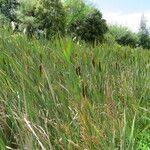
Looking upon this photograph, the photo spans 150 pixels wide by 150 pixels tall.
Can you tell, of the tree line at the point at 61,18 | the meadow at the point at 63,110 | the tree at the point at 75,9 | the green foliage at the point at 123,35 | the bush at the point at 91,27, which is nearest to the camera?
the meadow at the point at 63,110

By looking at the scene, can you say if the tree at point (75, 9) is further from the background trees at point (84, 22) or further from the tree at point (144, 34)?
the tree at point (144, 34)

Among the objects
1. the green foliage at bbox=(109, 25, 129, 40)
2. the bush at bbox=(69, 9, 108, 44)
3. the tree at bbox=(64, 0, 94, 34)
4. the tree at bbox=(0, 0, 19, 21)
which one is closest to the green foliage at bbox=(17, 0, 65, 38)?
the tree at bbox=(0, 0, 19, 21)

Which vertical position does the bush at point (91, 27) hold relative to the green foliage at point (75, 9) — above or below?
below

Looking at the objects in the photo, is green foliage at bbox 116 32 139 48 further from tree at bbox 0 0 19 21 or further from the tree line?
tree at bbox 0 0 19 21

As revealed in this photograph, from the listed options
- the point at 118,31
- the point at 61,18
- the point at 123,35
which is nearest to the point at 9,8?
the point at 61,18

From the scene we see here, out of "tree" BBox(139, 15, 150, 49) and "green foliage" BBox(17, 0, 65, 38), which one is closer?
"green foliage" BBox(17, 0, 65, 38)

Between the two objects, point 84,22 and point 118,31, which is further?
point 118,31

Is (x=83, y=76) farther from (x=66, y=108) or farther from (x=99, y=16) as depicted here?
(x=99, y=16)

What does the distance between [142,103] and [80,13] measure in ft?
218

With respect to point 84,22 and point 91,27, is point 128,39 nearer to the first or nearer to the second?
point 84,22

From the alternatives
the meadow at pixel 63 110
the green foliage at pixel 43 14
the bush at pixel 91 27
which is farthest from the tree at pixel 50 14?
the meadow at pixel 63 110

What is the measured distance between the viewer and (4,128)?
1.87 m

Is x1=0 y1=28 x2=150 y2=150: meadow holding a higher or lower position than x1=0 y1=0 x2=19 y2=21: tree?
higher

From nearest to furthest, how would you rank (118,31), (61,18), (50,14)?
(61,18)
(50,14)
(118,31)
